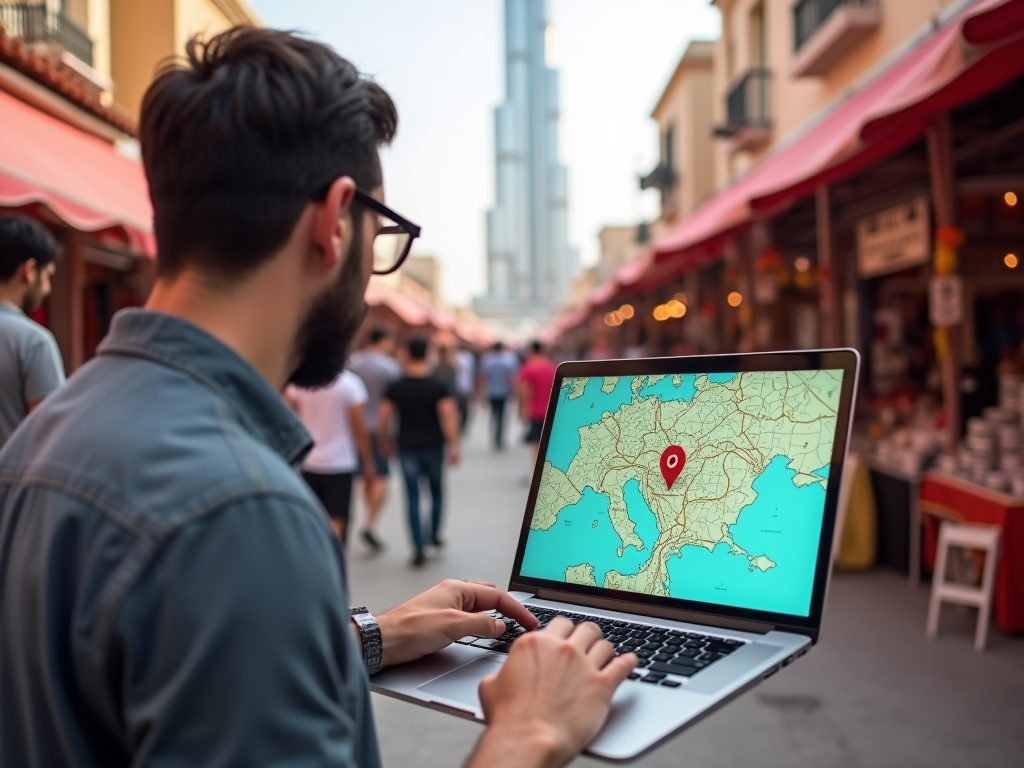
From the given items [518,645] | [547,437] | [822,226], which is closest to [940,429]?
[822,226]

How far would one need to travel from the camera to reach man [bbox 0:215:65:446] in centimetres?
353

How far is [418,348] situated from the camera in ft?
26.5

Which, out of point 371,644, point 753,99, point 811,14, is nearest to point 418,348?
point 371,644

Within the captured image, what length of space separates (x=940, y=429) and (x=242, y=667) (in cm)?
779

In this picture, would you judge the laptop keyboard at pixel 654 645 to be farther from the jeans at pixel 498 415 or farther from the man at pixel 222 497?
the jeans at pixel 498 415

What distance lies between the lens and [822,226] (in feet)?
28.2

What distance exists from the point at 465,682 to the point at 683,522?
449 mm

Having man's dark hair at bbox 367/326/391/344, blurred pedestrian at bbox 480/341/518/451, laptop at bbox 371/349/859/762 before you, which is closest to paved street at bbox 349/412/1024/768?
laptop at bbox 371/349/859/762

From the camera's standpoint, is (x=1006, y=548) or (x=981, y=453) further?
(x=981, y=453)

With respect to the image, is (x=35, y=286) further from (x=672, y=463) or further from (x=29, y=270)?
(x=672, y=463)

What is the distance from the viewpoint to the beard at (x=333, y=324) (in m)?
1.15

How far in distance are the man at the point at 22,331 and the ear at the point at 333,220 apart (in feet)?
8.91

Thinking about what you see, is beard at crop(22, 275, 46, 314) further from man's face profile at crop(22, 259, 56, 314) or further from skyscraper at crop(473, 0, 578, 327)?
skyscraper at crop(473, 0, 578, 327)

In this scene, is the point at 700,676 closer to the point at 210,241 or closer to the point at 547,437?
the point at 547,437
